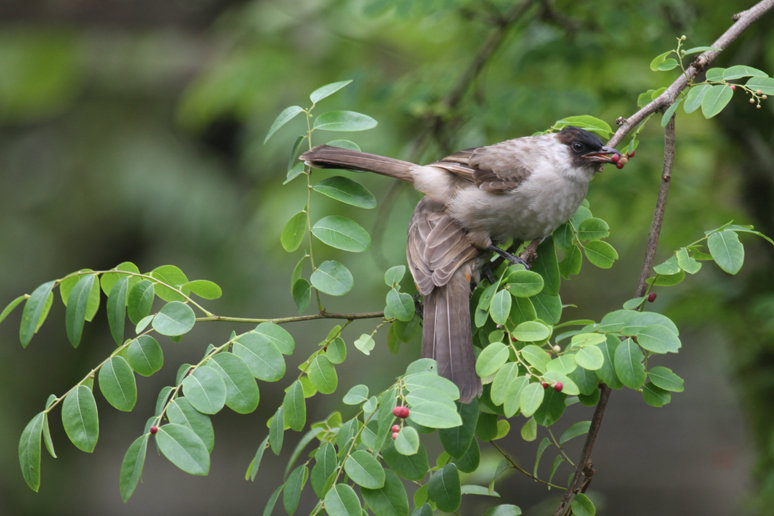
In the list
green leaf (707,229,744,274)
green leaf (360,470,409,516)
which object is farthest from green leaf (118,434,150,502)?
green leaf (707,229,744,274)

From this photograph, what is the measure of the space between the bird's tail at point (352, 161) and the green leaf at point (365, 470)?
0.91 metres

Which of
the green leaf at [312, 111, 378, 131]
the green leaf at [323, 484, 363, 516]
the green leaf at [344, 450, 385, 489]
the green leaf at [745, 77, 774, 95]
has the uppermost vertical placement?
the green leaf at [745, 77, 774, 95]

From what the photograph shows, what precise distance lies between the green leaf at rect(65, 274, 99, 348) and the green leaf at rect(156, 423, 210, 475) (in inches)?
16.9

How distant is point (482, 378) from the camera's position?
185 cm

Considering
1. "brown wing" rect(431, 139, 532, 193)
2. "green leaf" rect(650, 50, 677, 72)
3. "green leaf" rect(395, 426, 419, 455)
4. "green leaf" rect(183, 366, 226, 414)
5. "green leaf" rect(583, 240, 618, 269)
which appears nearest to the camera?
"green leaf" rect(395, 426, 419, 455)

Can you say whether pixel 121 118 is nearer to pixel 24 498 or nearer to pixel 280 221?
pixel 24 498

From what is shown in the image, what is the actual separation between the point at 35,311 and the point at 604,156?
170 centimetres

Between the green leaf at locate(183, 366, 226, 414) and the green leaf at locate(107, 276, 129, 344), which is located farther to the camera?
the green leaf at locate(107, 276, 129, 344)

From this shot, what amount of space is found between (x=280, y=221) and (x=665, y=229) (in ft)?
6.76

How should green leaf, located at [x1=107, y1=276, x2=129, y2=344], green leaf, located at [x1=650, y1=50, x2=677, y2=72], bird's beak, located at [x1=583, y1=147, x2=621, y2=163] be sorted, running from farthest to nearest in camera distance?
→ 1. bird's beak, located at [x1=583, y1=147, x2=621, y2=163]
2. green leaf, located at [x1=650, y1=50, x2=677, y2=72]
3. green leaf, located at [x1=107, y1=276, x2=129, y2=344]

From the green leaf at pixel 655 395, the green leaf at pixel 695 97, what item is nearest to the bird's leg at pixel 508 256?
the green leaf at pixel 655 395

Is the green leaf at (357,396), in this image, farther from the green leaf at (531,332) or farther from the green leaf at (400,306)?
the green leaf at (531,332)

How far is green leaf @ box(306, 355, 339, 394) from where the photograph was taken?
1.99 metres

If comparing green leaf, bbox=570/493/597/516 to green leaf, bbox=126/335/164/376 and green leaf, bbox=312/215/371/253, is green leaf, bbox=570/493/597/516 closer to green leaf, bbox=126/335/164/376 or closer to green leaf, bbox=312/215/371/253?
green leaf, bbox=312/215/371/253
